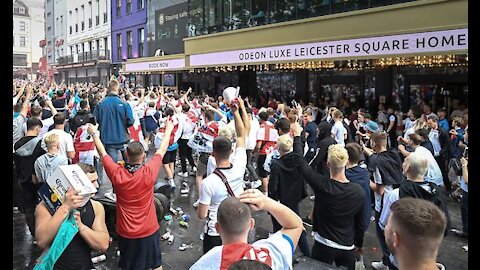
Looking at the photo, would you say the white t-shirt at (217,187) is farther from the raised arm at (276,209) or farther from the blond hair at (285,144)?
the raised arm at (276,209)

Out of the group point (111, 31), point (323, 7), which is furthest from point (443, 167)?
point (111, 31)

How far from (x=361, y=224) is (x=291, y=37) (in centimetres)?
1216

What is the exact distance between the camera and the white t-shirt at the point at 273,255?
8.27 ft

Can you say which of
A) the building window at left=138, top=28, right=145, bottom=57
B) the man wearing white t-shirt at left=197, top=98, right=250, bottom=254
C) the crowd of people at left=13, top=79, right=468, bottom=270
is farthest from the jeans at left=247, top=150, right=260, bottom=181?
the building window at left=138, top=28, right=145, bottom=57

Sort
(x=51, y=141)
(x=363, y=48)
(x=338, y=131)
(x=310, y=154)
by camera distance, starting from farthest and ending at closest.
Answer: (x=363, y=48) → (x=338, y=131) → (x=310, y=154) → (x=51, y=141)

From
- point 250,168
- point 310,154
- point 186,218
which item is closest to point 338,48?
point 310,154

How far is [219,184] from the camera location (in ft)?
→ 14.3

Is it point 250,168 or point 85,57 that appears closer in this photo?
point 250,168

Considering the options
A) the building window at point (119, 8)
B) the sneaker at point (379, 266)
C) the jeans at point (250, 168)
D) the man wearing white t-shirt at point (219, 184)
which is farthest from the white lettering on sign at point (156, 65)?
the man wearing white t-shirt at point (219, 184)

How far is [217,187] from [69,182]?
5.95 feet

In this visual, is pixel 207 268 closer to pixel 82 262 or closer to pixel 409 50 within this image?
pixel 82 262

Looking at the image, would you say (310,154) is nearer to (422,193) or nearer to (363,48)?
(422,193)

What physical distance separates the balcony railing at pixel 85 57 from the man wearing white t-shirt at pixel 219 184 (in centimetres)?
3500

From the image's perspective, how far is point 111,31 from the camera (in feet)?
118
